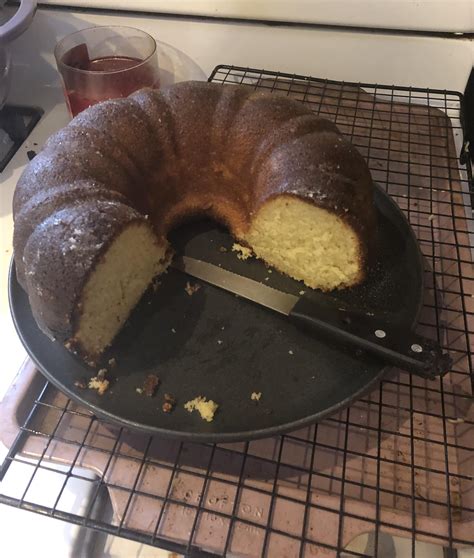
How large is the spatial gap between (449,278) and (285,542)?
69 centimetres

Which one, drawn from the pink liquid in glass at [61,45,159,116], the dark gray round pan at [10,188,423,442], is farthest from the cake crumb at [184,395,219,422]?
the pink liquid in glass at [61,45,159,116]

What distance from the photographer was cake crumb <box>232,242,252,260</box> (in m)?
1.22

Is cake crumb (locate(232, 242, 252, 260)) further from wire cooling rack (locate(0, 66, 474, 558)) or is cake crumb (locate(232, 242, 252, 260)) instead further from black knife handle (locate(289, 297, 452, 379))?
wire cooling rack (locate(0, 66, 474, 558))

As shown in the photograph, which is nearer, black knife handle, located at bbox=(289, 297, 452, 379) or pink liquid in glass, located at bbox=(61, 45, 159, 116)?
black knife handle, located at bbox=(289, 297, 452, 379)

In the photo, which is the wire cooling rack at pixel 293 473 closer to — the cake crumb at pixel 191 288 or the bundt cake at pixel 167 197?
the bundt cake at pixel 167 197

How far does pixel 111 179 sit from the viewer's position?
109 cm

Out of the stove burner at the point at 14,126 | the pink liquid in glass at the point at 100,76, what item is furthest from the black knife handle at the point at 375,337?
the stove burner at the point at 14,126

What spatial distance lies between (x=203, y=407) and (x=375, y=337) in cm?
34

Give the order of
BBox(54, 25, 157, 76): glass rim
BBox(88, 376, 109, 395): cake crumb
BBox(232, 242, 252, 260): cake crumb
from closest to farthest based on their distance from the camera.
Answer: BBox(88, 376, 109, 395): cake crumb → BBox(232, 242, 252, 260): cake crumb → BBox(54, 25, 157, 76): glass rim

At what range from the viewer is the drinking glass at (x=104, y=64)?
1.42m

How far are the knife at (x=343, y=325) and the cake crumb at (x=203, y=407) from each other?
0.24 m


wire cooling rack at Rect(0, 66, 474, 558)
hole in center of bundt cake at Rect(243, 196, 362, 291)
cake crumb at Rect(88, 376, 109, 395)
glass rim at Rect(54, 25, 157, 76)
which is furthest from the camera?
glass rim at Rect(54, 25, 157, 76)

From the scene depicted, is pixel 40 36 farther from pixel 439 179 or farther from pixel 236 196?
pixel 439 179

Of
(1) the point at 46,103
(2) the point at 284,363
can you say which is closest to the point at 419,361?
(2) the point at 284,363
